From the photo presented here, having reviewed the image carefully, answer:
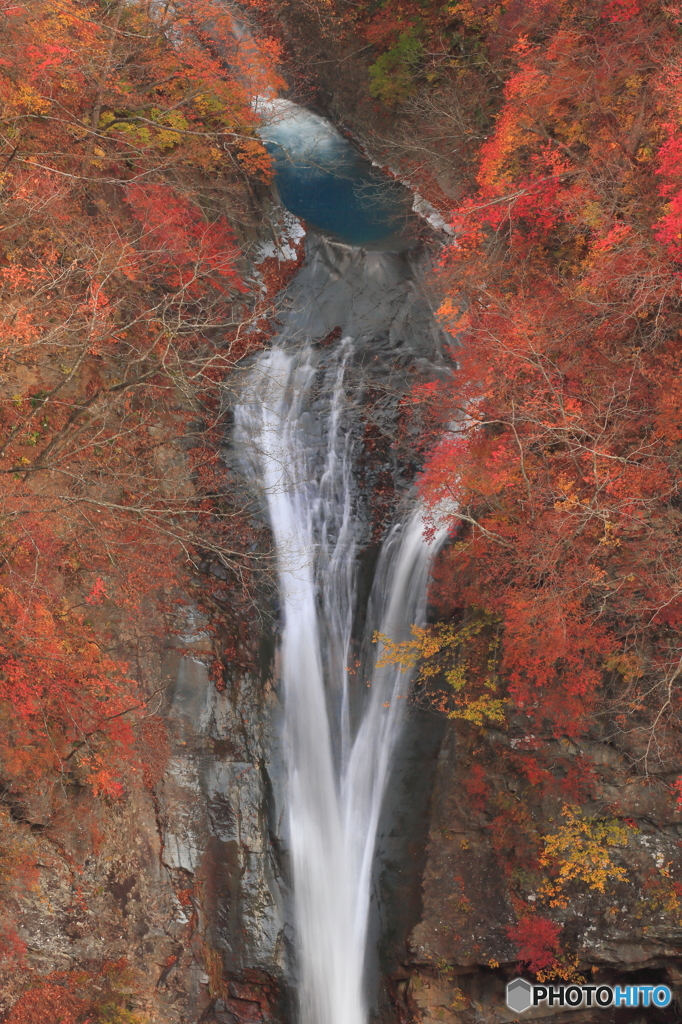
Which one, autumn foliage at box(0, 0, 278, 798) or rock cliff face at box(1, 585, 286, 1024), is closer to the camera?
rock cliff face at box(1, 585, 286, 1024)

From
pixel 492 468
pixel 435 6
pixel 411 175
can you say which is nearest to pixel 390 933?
pixel 492 468

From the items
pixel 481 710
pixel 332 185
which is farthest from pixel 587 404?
pixel 332 185

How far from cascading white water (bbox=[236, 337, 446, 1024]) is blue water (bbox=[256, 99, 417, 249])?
5.12 meters

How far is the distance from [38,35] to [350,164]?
11.1 m

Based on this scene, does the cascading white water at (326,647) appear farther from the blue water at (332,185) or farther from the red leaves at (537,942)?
the blue water at (332,185)

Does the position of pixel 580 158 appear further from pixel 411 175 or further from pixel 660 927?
pixel 660 927

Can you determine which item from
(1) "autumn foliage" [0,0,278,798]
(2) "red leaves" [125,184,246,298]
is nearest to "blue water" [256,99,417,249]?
(1) "autumn foliage" [0,0,278,798]

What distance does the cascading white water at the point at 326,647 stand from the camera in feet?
36.0

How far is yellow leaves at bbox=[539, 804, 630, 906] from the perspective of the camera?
9.85 m

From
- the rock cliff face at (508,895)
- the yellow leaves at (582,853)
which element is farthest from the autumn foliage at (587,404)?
the yellow leaves at (582,853)

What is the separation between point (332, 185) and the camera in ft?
66.6

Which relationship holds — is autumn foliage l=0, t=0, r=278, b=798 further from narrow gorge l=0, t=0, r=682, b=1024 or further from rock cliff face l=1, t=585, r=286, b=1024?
rock cliff face l=1, t=585, r=286, b=1024

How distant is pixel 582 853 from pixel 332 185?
63.4ft

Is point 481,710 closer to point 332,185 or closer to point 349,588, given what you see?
point 349,588
